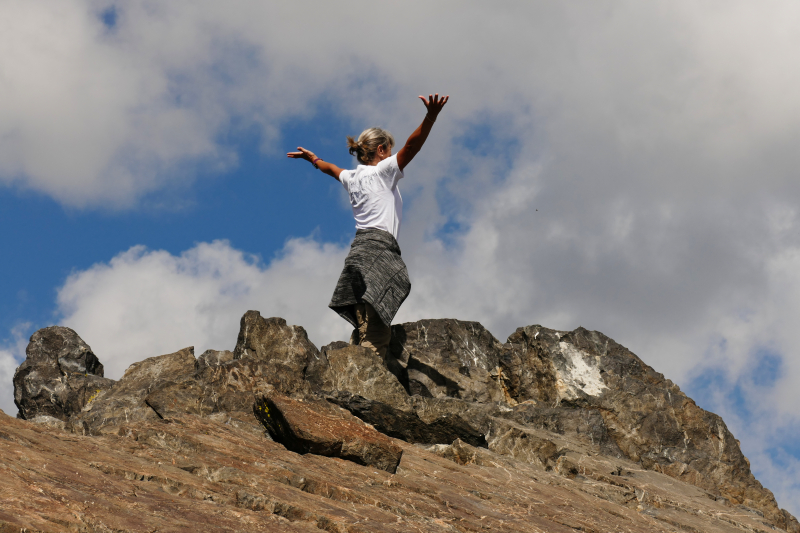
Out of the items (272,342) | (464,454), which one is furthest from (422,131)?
(272,342)

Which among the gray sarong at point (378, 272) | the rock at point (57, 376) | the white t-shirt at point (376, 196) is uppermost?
the white t-shirt at point (376, 196)

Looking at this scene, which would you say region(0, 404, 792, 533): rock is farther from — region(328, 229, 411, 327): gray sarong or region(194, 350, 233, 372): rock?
region(194, 350, 233, 372): rock

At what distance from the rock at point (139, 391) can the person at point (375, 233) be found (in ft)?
8.41

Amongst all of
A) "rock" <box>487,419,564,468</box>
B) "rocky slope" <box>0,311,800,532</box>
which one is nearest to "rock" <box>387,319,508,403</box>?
"rocky slope" <box>0,311,800,532</box>

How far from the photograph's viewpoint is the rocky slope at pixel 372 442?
14.5 feet

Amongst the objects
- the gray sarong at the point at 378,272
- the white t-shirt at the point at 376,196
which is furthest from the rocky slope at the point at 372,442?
the white t-shirt at the point at 376,196

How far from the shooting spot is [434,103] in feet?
28.1

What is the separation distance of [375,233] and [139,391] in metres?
3.78

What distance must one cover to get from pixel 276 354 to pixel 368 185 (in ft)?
10.4

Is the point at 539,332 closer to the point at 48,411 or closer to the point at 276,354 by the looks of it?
the point at 276,354

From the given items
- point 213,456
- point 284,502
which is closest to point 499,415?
point 213,456

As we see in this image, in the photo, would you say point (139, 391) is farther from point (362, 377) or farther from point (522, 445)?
point (522, 445)

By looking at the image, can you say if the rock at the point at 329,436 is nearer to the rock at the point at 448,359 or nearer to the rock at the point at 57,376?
the rock at the point at 448,359

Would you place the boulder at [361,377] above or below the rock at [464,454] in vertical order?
above
